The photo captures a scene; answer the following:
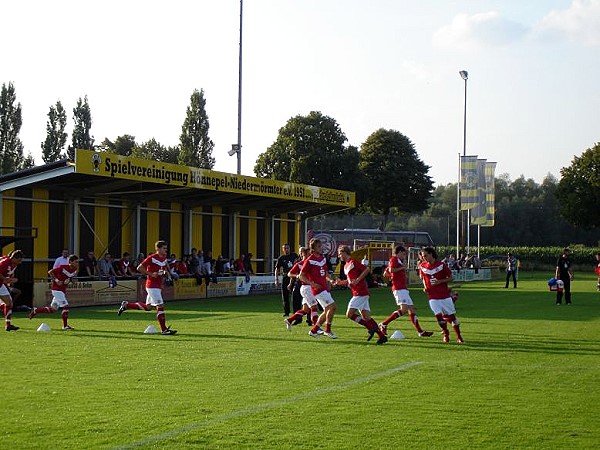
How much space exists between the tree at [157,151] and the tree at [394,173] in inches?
755

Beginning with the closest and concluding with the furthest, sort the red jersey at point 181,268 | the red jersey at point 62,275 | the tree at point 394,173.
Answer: the red jersey at point 62,275, the red jersey at point 181,268, the tree at point 394,173

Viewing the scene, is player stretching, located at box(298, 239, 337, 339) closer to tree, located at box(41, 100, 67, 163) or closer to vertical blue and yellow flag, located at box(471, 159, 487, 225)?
vertical blue and yellow flag, located at box(471, 159, 487, 225)

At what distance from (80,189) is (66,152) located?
4208 cm

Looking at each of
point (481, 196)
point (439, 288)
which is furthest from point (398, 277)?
point (481, 196)

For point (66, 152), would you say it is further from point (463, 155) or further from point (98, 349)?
point (98, 349)

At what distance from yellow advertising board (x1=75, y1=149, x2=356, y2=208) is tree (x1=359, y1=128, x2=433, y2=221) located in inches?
1255

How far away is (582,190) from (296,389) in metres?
76.7

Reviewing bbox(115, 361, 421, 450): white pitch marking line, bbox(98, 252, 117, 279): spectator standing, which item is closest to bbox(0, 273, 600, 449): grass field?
bbox(115, 361, 421, 450): white pitch marking line

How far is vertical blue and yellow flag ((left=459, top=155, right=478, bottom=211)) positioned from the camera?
185 ft

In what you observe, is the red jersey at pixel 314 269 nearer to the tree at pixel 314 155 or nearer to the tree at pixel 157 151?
the tree at pixel 314 155

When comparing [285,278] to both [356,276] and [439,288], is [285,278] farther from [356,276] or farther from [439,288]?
[439,288]

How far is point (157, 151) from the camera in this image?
3445 inches

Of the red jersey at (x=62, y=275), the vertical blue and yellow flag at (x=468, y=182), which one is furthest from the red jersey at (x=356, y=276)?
the vertical blue and yellow flag at (x=468, y=182)

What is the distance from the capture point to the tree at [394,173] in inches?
3044
